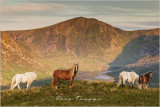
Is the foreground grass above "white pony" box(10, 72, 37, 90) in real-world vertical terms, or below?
below

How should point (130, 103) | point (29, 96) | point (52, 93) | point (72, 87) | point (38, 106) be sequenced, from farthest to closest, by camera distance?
point (72, 87), point (52, 93), point (29, 96), point (130, 103), point (38, 106)

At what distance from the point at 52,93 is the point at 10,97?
5.48 meters

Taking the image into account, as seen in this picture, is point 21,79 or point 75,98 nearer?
point 75,98

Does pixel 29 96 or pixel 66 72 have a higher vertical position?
pixel 66 72

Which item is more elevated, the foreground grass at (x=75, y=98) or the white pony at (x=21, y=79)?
the white pony at (x=21, y=79)

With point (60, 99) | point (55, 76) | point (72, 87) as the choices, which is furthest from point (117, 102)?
point (55, 76)

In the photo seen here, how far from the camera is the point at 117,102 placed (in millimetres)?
23578

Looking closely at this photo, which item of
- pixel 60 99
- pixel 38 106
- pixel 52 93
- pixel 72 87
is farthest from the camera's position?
pixel 72 87

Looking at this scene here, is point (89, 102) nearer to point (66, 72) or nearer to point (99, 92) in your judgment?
point (99, 92)

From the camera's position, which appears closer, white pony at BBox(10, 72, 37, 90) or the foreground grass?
the foreground grass

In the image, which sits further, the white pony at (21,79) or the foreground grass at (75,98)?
the white pony at (21,79)

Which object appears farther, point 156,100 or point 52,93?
point 52,93

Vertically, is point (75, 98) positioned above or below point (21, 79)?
below

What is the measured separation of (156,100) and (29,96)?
15.2m
